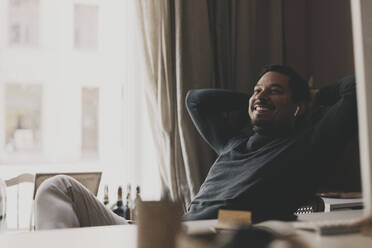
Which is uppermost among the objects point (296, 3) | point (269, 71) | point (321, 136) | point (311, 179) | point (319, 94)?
point (296, 3)

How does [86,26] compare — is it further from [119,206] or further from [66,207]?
[66,207]

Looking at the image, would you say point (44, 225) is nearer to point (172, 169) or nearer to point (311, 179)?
point (311, 179)

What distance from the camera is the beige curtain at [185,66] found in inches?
93.7

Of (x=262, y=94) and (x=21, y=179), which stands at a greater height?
(x=262, y=94)

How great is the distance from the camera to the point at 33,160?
2574 millimetres

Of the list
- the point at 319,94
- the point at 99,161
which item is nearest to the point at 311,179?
the point at 319,94

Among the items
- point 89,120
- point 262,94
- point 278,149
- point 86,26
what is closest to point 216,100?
point 262,94

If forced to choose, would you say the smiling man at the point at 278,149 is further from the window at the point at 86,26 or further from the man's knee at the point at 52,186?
the window at the point at 86,26

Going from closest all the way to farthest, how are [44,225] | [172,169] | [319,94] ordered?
1. [44,225]
2. [319,94]
3. [172,169]

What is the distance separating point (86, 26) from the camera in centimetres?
271

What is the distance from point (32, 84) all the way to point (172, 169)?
1135mm

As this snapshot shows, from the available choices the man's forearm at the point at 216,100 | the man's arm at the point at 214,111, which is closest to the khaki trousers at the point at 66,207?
the man's arm at the point at 214,111

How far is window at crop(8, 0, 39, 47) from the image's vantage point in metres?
2.58

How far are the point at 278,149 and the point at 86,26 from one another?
1.79 m
